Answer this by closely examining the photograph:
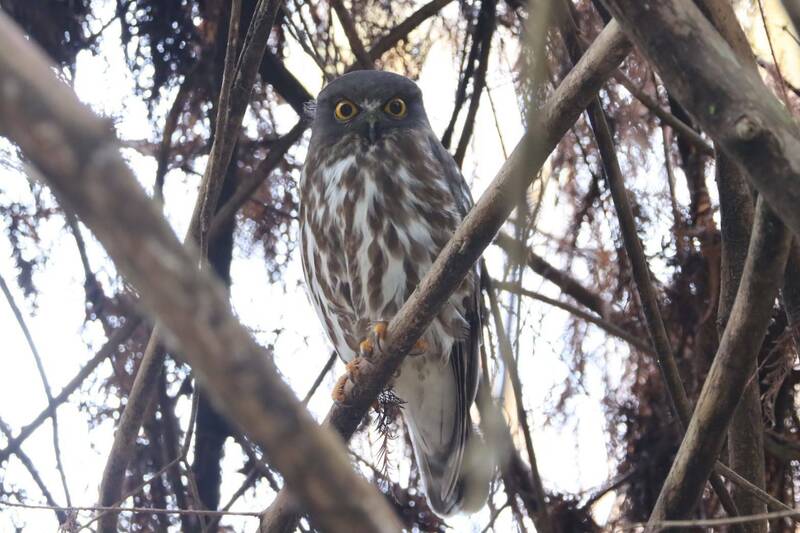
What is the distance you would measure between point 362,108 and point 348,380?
1.49 metres

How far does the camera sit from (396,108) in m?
4.52

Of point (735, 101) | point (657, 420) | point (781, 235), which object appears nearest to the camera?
point (735, 101)

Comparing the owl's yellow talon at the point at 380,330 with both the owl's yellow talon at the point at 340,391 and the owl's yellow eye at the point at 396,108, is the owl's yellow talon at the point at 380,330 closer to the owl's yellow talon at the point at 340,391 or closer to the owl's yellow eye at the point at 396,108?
the owl's yellow talon at the point at 340,391

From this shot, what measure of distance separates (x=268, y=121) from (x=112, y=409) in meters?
1.45

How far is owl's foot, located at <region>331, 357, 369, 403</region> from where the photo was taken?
10.9ft

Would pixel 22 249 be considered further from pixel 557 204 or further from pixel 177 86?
pixel 557 204

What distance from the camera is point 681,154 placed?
168 inches

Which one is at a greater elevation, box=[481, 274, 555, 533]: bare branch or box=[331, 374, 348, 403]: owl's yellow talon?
box=[331, 374, 348, 403]: owl's yellow talon

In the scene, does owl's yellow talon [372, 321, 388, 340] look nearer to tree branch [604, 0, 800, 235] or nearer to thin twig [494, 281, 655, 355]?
thin twig [494, 281, 655, 355]

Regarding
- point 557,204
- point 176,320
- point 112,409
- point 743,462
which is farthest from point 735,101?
point 112,409

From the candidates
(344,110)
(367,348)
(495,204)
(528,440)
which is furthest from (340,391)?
(344,110)

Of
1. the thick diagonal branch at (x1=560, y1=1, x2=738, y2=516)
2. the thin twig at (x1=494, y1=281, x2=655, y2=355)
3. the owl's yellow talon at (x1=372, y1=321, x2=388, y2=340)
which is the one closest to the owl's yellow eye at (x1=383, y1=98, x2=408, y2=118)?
the thin twig at (x1=494, y1=281, x2=655, y2=355)

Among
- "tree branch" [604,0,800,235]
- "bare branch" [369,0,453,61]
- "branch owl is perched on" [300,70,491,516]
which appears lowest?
"tree branch" [604,0,800,235]

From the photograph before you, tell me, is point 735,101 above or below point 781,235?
below
